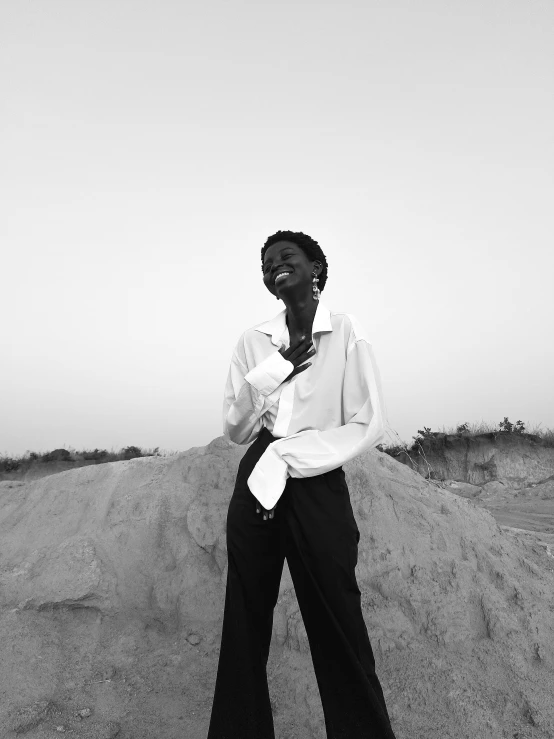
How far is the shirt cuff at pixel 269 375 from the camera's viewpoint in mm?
1871

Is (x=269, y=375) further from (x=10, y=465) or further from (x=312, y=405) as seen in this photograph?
(x=10, y=465)

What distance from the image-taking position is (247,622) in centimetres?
177

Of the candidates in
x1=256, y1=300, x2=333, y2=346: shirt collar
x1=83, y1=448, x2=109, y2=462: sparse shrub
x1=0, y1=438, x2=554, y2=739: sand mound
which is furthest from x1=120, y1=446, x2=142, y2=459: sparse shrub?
x1=256, y1=300, x2=333, y2=346: shirt collar

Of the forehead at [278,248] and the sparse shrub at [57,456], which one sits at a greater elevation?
the forehead at [278,248]

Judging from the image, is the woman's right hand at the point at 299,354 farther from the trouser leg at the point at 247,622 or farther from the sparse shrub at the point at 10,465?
the sparse shrub at the point at 10,465

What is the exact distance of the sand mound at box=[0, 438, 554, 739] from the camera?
7.89ft

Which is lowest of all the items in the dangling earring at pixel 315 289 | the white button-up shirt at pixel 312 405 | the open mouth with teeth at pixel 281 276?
the white button-up shirt at pixel 312 405

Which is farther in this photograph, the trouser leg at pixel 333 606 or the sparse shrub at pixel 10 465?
the sparse shrub at pixel 10 465

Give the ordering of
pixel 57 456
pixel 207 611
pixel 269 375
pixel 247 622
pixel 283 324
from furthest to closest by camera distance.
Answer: pixel 57 456 → pixel 207 611 → pixel 283 324 → pixel 269 375 → pixel 247 622

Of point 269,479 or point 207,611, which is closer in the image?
point 269,479

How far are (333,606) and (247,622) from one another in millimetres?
329

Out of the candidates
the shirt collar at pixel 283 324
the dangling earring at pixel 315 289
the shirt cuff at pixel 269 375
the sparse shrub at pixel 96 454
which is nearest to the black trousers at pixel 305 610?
the shirt cuff at pixel 269 375

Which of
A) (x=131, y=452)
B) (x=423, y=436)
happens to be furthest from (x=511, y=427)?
(x=131, y=452)

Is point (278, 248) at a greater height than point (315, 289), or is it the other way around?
point (278, 248)
